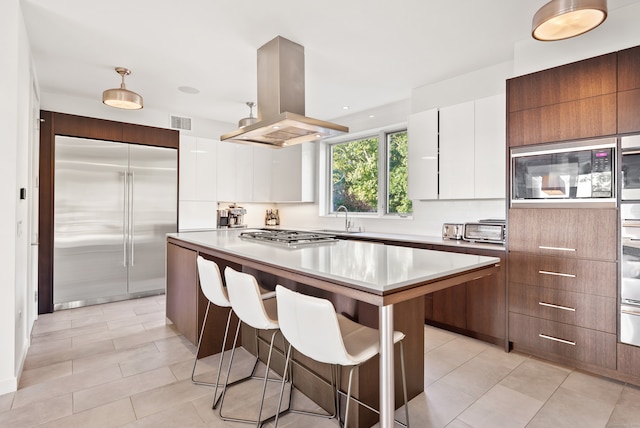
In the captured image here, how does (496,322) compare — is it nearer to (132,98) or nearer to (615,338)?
(615,338)

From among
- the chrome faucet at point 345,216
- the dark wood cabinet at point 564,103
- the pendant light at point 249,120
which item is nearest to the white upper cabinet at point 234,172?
the pendant light at point 249,120

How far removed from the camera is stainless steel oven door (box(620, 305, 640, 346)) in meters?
2.23

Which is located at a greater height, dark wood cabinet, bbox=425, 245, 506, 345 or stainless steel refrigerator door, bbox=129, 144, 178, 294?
stainless steel refrigerator door, bbox=129, 144, 178, 294

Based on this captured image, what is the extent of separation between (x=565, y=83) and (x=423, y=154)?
4.78 feet

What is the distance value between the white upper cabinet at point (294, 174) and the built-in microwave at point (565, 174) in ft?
10.7

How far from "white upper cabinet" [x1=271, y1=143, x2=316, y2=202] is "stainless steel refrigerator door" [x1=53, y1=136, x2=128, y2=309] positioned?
2.28 metres

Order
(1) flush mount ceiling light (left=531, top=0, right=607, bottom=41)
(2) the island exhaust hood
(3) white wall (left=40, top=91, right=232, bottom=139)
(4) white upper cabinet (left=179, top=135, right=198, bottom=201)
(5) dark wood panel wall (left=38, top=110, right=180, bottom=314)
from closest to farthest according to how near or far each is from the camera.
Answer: (1) flush mount ceiling light (left=531, top=0, right=607, bottom=41) → (2) the island exhaust hood → (5) dark wood panel wall (left=38, top=110, right=180, bottom=314) → (3) white wall (left=40, top=91, right=232, bottom=139) → (4) white upper cabinet (left=179, top=135, right=198, bottom=201)

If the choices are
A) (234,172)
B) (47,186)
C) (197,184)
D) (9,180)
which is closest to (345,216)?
(234,172)

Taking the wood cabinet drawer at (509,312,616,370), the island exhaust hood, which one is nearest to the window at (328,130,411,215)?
Answer: the island exhaust hood

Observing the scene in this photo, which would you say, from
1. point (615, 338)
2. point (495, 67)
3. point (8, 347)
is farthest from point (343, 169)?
point (8, 347)

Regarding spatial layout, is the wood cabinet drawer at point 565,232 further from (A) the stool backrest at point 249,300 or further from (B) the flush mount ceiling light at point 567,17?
(A) the stool backrest at point 249,300

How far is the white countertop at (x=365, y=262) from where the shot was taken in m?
1.41

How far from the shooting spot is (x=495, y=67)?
11.0 feet

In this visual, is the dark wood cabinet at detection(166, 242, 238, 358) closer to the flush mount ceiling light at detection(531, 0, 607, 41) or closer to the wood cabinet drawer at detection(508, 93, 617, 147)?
the wood cabinet drawer at detection(508, 93, 617, 147)
